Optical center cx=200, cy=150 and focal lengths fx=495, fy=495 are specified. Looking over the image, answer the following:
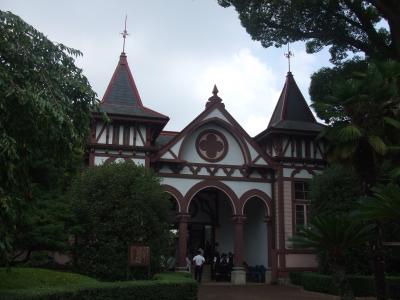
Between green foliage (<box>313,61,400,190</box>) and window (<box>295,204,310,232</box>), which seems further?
window (<box>295,204,310,232</box>)

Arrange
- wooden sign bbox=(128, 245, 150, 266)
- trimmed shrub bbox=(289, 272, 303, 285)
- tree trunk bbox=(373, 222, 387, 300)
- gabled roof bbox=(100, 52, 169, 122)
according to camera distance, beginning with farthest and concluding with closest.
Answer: gabled roof bbox=(100, 52, 169, 122)
trimmed shrub bbox=(289, 272, 303, 285)
wooden sign bbox=(128, 245, 150, 266)
tree trunk bbox=(373, 222, 387, 300)

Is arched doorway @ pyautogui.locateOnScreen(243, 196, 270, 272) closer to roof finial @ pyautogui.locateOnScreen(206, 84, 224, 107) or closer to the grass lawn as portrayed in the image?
roof finial @ pyautogui.locateOnScreen(206, 84, 224, 107)

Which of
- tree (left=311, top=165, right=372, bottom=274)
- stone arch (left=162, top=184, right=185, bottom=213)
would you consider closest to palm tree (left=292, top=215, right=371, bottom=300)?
tree (left=311, top=165, right=372, bottom=274)

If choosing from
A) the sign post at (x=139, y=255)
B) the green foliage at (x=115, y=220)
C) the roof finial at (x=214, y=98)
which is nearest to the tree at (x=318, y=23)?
the roof finial at (x=214, y=98)

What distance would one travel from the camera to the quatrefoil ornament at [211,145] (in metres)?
26.3

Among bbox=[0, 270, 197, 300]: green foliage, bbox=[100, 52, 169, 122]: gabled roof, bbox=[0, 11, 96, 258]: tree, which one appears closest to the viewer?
bbox=[0, 11, 96, 258]: tree

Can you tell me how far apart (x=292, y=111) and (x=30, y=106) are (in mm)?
22044

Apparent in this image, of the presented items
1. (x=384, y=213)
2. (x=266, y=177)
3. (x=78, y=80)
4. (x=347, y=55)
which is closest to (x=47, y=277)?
(x=78, y=80)

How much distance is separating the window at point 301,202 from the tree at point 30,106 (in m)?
17.9

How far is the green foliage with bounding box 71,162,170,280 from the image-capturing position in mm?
18234

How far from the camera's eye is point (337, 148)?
54.5 feet

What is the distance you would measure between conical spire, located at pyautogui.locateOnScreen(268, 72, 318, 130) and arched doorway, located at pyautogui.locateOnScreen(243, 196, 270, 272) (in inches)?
193

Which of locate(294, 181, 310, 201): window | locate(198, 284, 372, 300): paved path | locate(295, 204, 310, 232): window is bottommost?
locate(198, 284, 372, 300): paved path

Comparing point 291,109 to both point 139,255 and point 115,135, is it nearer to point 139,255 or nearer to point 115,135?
point 115,135
